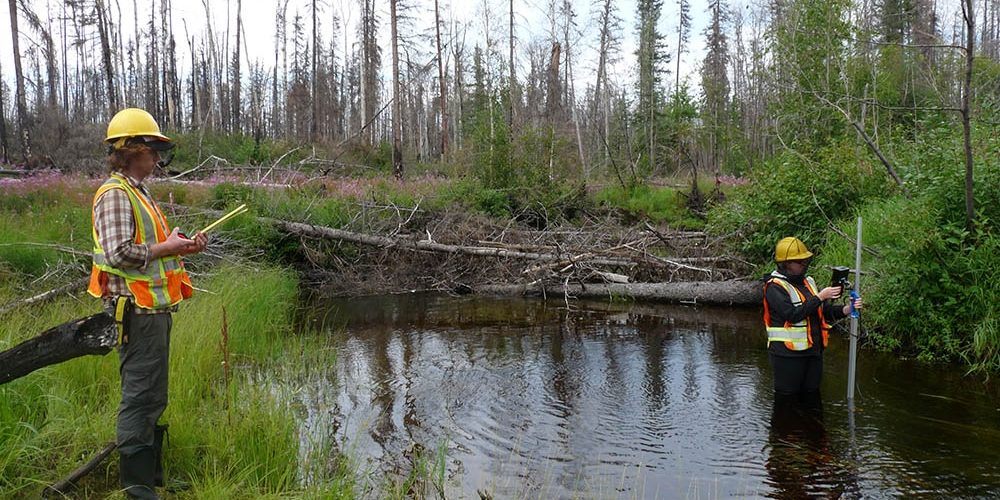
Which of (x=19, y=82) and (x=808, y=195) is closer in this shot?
(x=808, y=195)

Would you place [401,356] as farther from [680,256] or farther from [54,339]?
[680,256]

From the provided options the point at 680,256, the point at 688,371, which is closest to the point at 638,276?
the point at 680,256

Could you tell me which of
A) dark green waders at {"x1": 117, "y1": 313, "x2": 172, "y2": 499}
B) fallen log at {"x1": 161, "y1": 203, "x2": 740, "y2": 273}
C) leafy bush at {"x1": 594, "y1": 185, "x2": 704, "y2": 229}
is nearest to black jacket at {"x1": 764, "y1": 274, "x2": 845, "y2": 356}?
dark green waders at {"x1": 117, "y1": 313, "x2": 172, "y2": 499}

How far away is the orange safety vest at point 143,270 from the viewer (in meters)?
3.32

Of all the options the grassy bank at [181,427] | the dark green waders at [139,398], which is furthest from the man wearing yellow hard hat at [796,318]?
the dark green waders at [139,398]

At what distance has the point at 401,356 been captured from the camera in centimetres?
838

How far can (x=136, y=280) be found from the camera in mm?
3346

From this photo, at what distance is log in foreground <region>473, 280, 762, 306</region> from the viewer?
→ 35.5 ft

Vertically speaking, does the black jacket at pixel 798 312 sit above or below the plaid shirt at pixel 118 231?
below

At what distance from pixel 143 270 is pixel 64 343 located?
1.96ft

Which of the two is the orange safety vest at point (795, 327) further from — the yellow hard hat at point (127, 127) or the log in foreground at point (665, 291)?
the log in foreground at point (665, 291)

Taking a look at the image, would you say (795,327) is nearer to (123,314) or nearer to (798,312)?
(798,312)

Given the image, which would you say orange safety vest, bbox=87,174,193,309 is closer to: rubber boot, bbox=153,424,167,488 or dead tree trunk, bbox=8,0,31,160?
rubber boot, bbox=153,424,167,488

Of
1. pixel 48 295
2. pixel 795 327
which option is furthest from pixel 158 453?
pixel 795 327
